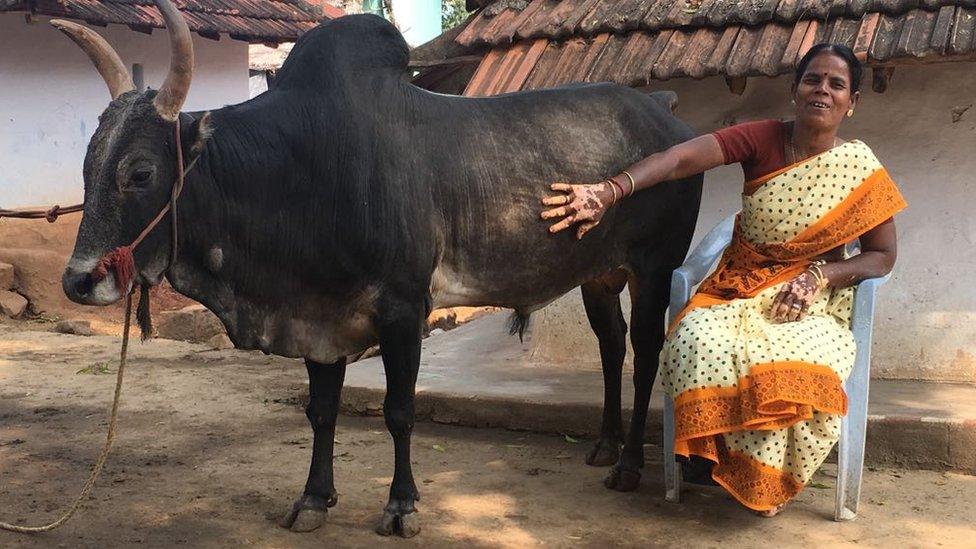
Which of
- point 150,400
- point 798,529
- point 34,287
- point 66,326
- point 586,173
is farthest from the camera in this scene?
point 34,287

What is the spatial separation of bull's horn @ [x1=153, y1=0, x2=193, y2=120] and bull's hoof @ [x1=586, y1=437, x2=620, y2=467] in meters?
2.48

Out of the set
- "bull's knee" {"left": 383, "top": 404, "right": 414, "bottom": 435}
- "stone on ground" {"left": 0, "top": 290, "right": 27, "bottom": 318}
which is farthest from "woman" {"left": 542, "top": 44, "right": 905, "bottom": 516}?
"stone on ground" {"left": 0, "top": 290, "right": 27, "bottom": 318}

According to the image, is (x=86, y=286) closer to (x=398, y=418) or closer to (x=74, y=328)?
(x=398, y=418)

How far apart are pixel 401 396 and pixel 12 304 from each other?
24.2 ft

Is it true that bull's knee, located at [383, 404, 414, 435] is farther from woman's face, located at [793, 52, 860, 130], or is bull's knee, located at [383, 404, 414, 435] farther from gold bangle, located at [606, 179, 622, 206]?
woman's face, located at [793, 52, 860, 130]

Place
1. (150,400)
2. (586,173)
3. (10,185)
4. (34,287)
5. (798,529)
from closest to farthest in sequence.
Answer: (798,529) < (586,173) < (150,400) < (34,287) < (10,185)

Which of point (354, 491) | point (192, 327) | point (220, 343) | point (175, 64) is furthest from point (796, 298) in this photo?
point (192, 327)

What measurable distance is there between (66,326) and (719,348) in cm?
694

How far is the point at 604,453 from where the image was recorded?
4.99 metres

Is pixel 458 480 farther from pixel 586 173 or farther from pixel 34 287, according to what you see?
pixel 34 287

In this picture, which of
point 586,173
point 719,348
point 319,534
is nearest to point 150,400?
point 319,534

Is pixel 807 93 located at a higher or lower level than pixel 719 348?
higher

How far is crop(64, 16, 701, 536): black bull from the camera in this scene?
11.9 feet

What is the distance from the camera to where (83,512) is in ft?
14.0
